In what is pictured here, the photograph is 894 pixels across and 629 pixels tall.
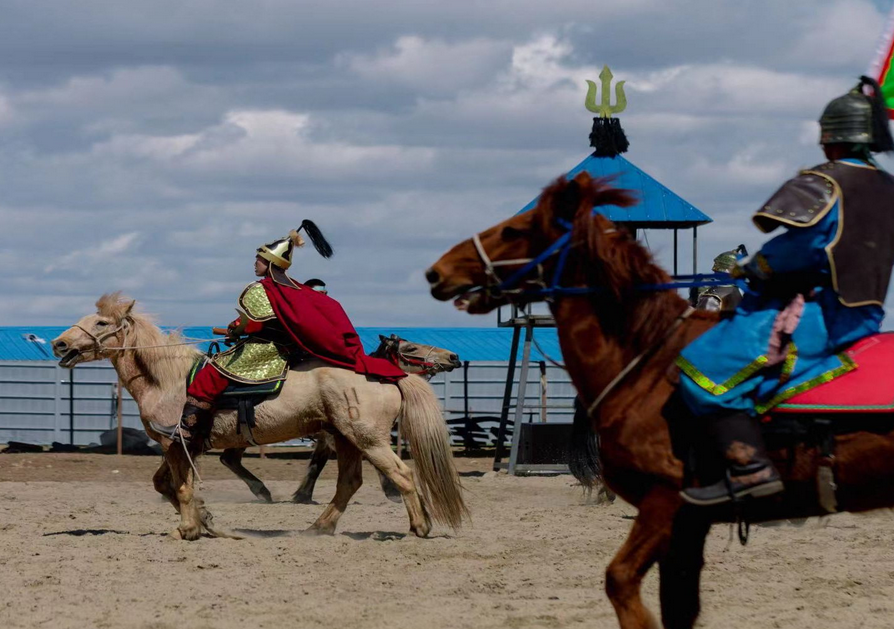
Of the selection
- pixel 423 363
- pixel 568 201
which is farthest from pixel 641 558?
pixel 423 363

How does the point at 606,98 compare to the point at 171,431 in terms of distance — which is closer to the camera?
the point at 171,431

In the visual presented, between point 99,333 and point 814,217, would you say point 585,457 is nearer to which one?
point 99,333

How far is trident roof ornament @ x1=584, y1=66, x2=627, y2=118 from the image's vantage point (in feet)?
49.9

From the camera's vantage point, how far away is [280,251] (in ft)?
33.7

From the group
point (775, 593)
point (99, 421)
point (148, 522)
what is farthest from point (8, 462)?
point (775, 593)

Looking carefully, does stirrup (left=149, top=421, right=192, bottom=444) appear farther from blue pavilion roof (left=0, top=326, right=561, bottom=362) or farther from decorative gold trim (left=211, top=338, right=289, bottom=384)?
blue pavilion roof (left=0, top=326, right=561, bottom=362)

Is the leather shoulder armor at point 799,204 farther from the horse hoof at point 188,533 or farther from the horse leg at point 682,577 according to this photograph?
the horse hoof at point 188,533

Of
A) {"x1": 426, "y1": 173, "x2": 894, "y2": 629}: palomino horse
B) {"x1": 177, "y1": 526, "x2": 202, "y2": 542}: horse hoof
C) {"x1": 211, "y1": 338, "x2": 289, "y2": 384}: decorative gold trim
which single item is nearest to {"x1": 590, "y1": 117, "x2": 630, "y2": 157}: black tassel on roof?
{"x1": 211, "y1": 338, "x2": 289, "y2": 384}: decorative gold trim

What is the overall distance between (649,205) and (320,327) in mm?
6108

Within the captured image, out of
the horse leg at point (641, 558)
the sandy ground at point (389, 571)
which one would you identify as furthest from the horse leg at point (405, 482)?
the horse leg at point (641, 558)

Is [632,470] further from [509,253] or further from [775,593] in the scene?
[775,593]

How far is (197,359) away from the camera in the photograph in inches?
413

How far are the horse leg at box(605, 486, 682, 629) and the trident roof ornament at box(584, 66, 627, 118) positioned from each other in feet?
35.1

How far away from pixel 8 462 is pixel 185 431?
33.4ft
